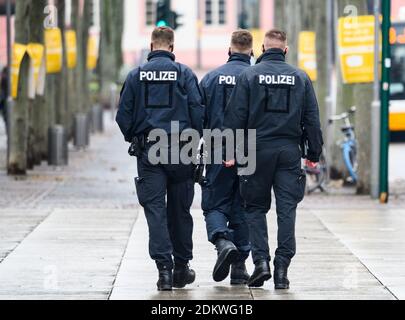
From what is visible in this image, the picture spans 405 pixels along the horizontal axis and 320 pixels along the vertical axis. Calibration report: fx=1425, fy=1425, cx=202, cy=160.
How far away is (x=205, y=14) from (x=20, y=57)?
64.2 metres

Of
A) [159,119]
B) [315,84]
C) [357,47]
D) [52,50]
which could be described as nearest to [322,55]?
[315,84]

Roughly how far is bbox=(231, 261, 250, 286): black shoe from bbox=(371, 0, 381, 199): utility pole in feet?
26.6

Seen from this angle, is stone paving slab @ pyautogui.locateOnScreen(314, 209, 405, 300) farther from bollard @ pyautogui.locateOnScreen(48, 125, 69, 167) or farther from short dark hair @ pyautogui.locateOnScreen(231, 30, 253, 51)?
bollard @ pyautogui.locateOnScreen(48, 125, 69, 167)

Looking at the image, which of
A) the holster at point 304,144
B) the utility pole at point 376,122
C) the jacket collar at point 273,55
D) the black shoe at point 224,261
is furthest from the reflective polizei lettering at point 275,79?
the utility pole at point 376,122

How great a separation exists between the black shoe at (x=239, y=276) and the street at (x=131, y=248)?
4.8 inches

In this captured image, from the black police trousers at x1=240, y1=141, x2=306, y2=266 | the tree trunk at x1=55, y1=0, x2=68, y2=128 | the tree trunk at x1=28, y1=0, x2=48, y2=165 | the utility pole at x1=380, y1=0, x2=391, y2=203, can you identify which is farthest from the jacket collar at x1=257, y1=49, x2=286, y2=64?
the tree trunk at x1=55, y1=0, x2=68, y2=128

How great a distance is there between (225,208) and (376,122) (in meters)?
8.12

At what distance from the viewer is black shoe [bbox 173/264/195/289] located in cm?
1091

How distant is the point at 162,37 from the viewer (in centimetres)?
Answer: 1081

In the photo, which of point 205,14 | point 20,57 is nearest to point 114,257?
point 20,57

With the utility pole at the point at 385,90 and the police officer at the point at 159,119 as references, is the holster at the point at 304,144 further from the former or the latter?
the utility pole at the point at 385,90

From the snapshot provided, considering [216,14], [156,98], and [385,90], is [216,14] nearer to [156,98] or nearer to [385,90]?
[385,90]

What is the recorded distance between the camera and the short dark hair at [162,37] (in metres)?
10.8

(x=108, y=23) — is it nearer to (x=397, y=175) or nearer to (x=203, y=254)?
(x=397, y=175)
